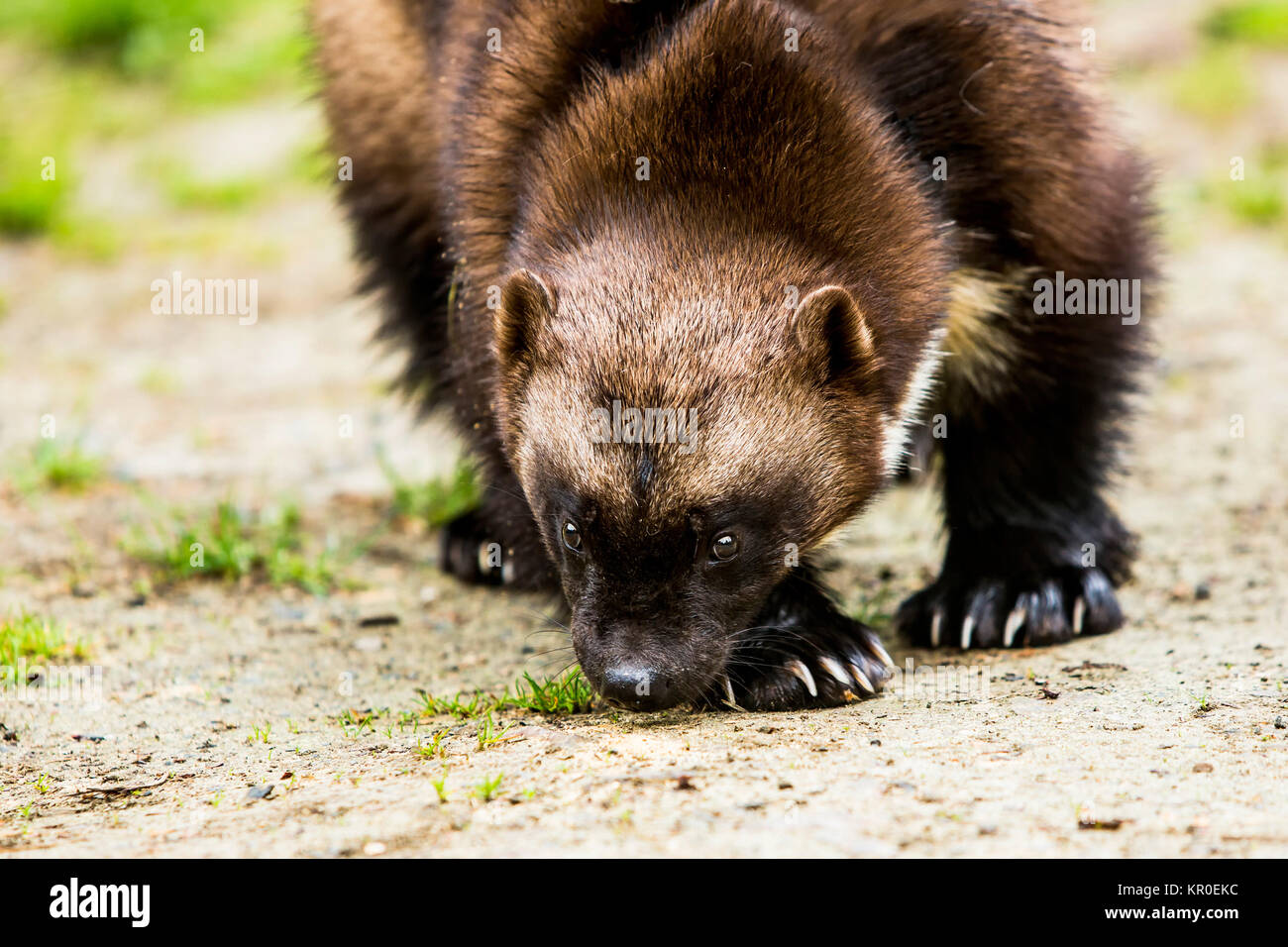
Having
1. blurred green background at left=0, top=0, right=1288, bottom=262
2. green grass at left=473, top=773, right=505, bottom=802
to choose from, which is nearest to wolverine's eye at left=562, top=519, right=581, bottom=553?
green grass at left=473, top=773, right=505, bottom=802

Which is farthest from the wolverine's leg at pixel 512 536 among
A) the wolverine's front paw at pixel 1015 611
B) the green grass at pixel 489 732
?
the wolverine's front paw at pixel 1015 611

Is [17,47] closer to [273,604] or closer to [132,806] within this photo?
Result: [273,604]

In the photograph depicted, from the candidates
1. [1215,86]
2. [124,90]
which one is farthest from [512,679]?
[124,90]

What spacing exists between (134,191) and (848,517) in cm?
775

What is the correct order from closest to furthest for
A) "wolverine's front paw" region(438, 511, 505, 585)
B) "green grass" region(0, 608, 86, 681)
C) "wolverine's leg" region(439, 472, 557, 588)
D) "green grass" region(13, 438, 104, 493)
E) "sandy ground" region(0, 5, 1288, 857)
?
"sandy ground" region(0, 5, 1288, 857)
"wolverine's leg" region(439, 472, 557, 588)
"green grass" region(0, 608, 86, 681)
"wolverine's front paw" region(438, 511, 505, 585)
"green grass" region(13, 438, 104, 493)

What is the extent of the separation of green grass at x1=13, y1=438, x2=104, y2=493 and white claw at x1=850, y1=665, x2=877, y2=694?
3531 mm

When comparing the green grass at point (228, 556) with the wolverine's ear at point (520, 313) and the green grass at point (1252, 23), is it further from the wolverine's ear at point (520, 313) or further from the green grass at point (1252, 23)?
the green grass at point (1252, 23)

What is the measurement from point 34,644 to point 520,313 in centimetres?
185

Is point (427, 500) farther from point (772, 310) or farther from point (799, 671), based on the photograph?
point (772, 310)

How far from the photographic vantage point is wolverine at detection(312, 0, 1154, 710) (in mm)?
3328

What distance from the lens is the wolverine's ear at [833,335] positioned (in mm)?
3346

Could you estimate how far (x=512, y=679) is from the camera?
14.0 ft

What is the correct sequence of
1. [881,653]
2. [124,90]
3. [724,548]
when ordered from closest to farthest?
[724,548] < [881,653] < [124,90]

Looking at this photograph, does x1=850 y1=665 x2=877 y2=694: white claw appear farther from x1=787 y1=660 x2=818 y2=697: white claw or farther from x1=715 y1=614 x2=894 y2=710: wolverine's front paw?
x1=787 y1=660 x2=818 y2=697: white claw
